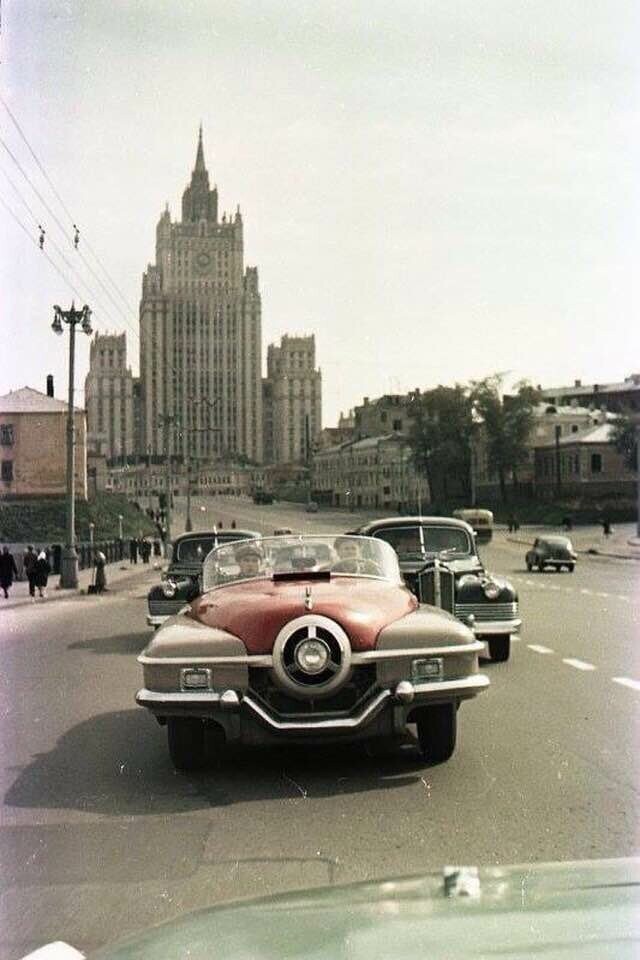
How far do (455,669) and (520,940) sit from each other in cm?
536

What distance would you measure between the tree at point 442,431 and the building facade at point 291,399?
176 feet

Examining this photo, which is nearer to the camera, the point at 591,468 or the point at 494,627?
the point at 494,627

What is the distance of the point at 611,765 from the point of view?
749cm

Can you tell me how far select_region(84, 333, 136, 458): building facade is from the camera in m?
155

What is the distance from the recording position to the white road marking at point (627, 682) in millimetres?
11172

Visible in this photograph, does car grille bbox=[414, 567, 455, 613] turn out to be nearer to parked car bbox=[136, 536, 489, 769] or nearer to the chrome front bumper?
parked car bbox=[136, 536, 489, 769]

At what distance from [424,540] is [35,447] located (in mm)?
88721

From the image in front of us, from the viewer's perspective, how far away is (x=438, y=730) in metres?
7.57

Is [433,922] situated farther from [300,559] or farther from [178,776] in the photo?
[300,559]

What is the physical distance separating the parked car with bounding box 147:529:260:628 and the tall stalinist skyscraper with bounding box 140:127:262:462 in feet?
390

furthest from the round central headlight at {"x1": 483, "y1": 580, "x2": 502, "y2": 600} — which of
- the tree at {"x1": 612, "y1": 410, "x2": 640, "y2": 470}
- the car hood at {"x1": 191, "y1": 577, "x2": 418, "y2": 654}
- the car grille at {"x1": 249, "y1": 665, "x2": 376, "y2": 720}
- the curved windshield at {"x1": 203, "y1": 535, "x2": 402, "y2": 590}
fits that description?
the tree at {"x1": 612, "y1": 410, "x2": 640, "y2": 470}

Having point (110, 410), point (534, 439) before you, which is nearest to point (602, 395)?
point (534, 439)

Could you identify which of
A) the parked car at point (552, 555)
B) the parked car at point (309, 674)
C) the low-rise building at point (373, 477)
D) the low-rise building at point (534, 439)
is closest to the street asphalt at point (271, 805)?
the parked car at point (309, 674)

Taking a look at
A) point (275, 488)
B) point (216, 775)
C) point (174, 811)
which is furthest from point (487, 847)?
point (275, 488)
